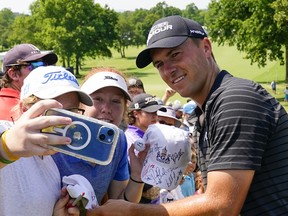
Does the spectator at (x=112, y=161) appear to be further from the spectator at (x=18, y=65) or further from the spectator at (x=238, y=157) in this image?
Result: the spectator at (x=18, y=65)

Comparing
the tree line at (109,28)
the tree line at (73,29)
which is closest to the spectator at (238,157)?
the tree line at (109,28)

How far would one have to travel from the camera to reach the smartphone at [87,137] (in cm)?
181

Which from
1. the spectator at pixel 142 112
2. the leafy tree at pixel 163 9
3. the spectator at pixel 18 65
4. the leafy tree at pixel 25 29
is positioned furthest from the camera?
the leafy tree at pixel 163 9

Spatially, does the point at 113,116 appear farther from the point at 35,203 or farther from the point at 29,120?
the point at 29,120

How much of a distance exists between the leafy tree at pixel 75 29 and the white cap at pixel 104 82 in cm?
6087

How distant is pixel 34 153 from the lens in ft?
5.56

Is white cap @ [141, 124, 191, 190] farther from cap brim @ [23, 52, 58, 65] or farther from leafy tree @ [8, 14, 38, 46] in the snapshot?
leafy tree @ [8, 14, 38, 46]

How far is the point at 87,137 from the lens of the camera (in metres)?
1.89

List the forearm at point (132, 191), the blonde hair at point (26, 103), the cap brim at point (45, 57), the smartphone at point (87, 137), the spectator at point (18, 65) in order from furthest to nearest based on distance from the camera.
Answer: the cap brim at point (45, 57)
the spectator at point (18, 65)
the forearm at point (132, 191)
the blonde hair at point (26, 103)
the smartphone at point (87, 137)

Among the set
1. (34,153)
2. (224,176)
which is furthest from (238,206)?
(34,153)

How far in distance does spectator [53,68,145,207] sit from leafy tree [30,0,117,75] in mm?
60892

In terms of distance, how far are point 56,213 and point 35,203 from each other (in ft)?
0.50

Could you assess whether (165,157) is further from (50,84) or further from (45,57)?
(45,57)

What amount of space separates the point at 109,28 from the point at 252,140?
234ft
